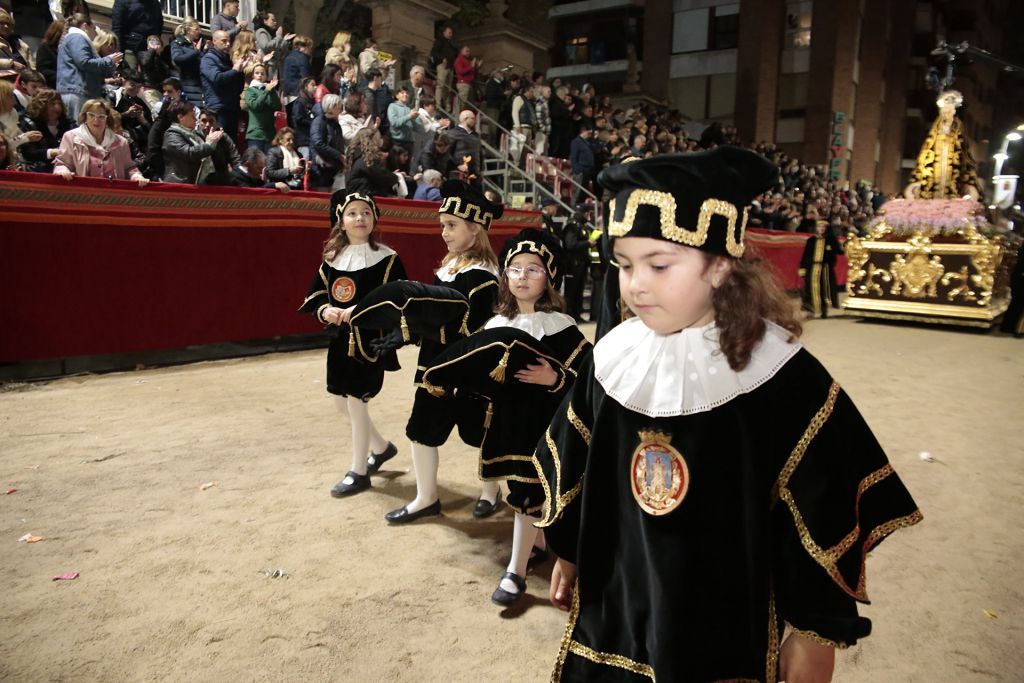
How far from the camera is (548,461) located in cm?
175

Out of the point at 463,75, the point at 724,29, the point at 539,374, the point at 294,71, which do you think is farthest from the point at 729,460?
the point at 724,29

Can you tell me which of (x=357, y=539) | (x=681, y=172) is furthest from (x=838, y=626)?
(x=357, y=539)

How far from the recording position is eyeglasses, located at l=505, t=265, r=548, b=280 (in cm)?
279

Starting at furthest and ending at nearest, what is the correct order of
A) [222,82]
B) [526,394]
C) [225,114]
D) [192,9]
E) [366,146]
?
[192,9]
[366,146]
[225,114]
[222,82]
[526,394]

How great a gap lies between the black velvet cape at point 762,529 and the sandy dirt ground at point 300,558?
1058 millimetres

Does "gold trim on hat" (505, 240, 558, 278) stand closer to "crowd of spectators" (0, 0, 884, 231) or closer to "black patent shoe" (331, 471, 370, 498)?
"black patent shoe" (331, 471, 370, 498)

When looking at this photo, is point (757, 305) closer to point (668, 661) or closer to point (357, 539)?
point (668, 661)

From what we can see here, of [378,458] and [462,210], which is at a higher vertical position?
[462,210]

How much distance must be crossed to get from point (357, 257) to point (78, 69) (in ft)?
20.3

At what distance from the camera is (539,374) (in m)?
2.65

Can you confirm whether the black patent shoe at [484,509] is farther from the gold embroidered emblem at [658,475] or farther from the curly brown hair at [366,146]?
the curly brown hair at [366,146]

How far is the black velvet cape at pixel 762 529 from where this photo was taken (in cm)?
137

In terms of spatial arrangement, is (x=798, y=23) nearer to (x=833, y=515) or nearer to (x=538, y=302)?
(x=538, y=302)

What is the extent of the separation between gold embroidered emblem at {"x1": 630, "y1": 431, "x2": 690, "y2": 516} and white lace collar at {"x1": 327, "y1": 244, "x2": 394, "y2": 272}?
8.67ft
